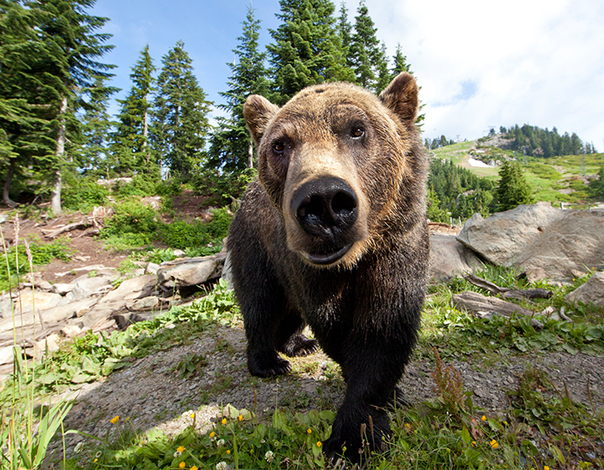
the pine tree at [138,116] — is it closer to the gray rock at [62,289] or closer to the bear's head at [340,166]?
the gray rock at [62,289]

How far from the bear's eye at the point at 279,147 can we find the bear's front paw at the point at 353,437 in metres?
1.83

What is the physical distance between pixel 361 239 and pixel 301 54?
52.1ft

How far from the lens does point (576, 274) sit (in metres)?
5.52

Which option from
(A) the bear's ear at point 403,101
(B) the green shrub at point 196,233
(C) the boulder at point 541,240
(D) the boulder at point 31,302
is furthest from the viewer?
(B) the green shrub at point 196,233

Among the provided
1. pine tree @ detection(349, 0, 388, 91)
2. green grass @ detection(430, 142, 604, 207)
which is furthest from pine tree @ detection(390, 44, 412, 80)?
green grass @ detection(430, 142, 604, 207)

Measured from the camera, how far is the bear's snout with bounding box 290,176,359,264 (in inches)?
57.1

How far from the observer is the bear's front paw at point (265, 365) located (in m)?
3.14

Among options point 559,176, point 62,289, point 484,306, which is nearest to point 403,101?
point 484,306

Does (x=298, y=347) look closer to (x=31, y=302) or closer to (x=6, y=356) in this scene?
(x=6, y=356)

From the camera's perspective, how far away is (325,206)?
1471 millimetres

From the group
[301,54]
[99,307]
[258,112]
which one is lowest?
[99,307]

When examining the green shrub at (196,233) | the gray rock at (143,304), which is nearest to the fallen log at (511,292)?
the gray rock at (143,304)

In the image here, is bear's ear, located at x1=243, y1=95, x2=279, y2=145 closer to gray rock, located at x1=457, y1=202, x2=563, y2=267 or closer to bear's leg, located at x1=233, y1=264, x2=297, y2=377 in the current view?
bear's leg, located at x1=233, y1=264, x2=297, y2=377

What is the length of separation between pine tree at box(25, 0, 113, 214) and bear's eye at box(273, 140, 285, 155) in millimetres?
19167
